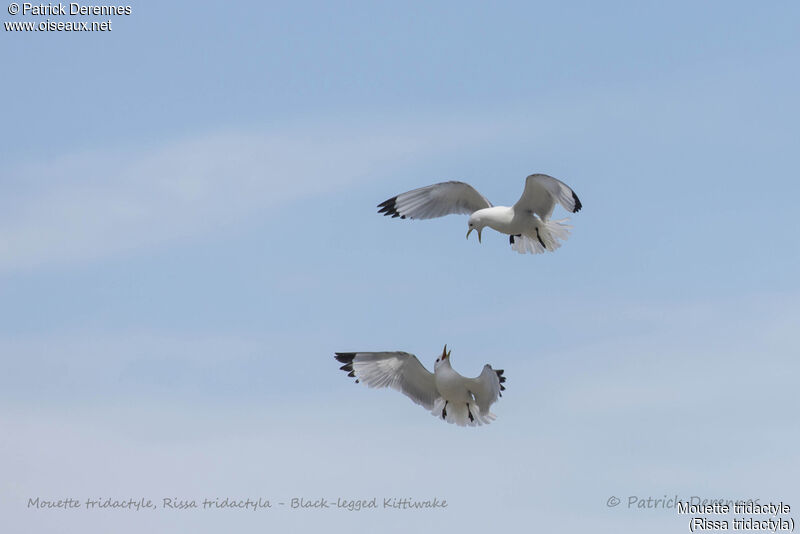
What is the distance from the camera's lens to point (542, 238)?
1560 centimetres

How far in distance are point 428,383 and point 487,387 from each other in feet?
3.51

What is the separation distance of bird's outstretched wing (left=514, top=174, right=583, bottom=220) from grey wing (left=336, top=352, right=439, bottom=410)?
2.44 m

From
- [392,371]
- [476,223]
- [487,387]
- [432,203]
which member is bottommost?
[487,387]

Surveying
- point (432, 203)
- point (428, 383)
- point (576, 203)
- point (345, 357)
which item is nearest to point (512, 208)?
point (576, 203)

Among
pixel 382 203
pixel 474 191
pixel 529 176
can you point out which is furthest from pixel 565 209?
pixel 382 203

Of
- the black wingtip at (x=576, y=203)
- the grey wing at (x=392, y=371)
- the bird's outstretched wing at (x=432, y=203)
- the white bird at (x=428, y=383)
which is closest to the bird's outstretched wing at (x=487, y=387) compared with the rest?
the white bird at (x=428, y=383)

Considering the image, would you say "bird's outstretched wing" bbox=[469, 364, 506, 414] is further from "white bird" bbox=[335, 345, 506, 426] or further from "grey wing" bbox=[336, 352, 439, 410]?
"grey wing" bbox=[336, 352, 439, 410]

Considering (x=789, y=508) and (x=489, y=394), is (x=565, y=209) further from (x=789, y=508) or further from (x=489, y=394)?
(x=789, y=508)

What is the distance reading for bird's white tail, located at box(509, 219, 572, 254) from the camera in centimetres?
1545

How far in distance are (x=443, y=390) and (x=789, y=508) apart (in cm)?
411

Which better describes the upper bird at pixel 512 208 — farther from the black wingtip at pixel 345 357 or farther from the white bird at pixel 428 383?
the black wingtip at pixel 345 357

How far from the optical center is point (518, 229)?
15500mm

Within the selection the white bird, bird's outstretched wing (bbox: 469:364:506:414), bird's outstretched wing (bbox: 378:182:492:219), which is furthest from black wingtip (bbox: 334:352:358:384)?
bird's outstretched wing (bbox: 378:182:492:219)

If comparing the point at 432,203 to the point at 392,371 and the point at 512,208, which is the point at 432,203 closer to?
the point at 512,208
